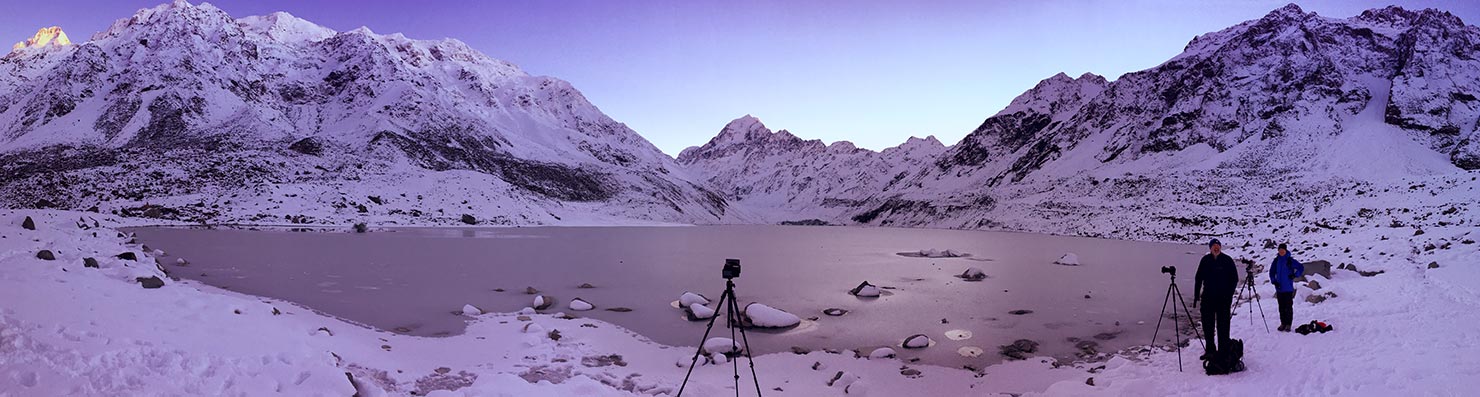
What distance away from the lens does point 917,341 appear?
14945 mm

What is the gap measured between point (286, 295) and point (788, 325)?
1457cm

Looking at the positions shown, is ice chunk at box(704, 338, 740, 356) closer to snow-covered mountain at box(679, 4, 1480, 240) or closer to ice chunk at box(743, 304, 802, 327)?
ice chunk at box(743, 304, 802, 327)

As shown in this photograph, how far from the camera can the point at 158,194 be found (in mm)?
71125

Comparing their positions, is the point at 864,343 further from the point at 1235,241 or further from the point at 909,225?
the point at 909,225

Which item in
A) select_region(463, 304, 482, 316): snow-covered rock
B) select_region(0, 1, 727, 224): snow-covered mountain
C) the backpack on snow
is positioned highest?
select_region(0, 1, 727, 224): snow-covered mountain

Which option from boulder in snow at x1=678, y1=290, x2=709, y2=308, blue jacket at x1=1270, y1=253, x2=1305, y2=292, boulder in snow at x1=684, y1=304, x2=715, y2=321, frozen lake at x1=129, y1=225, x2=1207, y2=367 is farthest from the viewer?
boulder in snow at x1=678, y1=290, x2=709, y2=308

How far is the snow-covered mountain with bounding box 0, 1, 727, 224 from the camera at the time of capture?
245 ft

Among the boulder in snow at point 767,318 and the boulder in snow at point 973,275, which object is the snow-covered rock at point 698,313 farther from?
the boulder in snow at point 973,275

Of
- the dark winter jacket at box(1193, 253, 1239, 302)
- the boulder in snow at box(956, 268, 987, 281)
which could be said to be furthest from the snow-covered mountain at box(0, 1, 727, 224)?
the dark winter jacket at box(1193, 253, 1239, 302)

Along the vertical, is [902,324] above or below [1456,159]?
below

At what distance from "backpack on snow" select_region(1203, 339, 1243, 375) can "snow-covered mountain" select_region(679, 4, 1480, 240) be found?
2623 inches

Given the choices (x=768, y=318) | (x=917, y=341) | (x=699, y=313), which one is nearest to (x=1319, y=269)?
(x=917, y=341)

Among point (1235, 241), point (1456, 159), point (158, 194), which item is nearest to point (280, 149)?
point (158, 194)

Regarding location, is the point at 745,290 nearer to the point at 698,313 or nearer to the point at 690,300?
the point at 690,300
